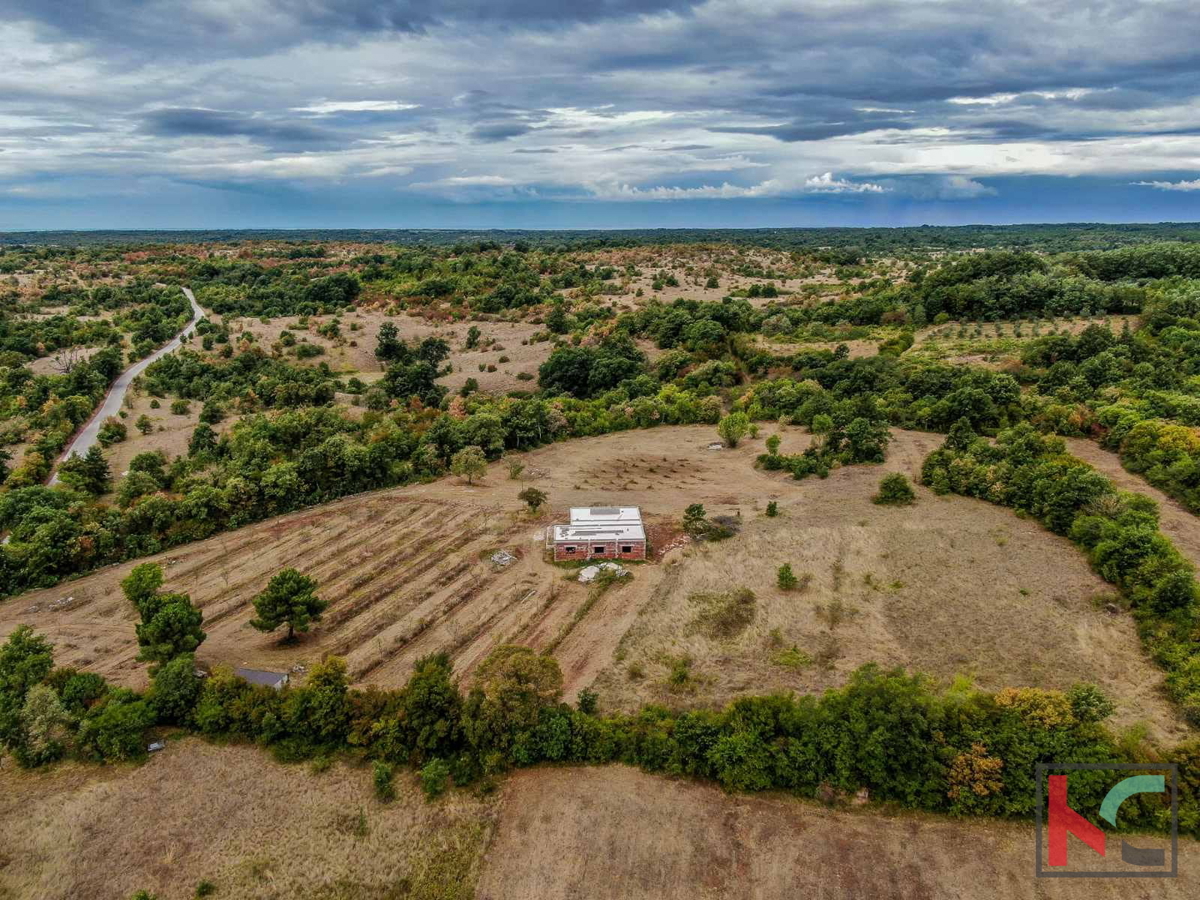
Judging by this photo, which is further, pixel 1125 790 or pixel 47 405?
pixel 47 405

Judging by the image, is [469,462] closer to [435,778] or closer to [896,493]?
[435,778]

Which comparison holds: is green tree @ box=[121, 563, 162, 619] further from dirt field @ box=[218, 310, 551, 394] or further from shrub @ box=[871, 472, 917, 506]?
dirt field @ box=[218, 310, 551, 394]

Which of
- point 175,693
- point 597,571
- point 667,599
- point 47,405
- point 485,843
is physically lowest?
point 485,843

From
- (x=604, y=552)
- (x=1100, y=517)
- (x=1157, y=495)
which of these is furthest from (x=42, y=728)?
(x=1157, y=495)

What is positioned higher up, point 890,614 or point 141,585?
point 141,585

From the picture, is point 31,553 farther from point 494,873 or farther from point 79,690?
point 494,873

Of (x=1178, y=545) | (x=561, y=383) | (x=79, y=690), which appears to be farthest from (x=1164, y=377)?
(x=79, y=690)

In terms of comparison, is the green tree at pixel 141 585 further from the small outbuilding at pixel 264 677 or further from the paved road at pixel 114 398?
the paved road at pixel 114 398
